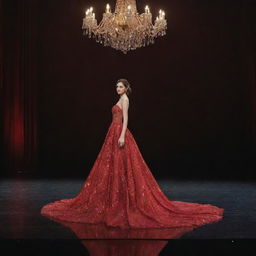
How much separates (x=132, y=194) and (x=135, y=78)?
15.5 ft

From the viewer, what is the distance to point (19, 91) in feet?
25.2

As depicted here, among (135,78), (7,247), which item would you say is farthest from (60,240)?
(135,78)

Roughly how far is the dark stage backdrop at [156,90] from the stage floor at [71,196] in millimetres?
1574

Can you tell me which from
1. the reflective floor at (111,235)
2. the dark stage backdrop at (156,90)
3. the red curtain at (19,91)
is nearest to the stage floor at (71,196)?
the reflective floor at (111,235)

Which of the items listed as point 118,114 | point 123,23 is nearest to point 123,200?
point 118,114

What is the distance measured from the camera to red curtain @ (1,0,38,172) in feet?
25.1

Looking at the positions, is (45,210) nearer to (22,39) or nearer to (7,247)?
(7,247)

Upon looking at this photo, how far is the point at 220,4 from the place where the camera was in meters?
8.12

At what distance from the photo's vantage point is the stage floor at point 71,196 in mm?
3215

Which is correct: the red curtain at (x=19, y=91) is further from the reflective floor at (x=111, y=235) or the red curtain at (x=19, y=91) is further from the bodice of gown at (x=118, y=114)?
the bodice of gown at (x=118, y=114)

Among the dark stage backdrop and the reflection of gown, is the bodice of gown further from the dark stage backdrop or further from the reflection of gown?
the dark stage backdrop

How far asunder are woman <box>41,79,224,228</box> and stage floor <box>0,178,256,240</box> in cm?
21

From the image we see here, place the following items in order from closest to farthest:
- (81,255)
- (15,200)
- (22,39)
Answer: (81,255) → (15,200) → (22,39)

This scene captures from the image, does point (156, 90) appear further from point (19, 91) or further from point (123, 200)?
point (123, 200)
